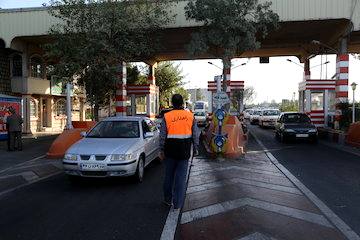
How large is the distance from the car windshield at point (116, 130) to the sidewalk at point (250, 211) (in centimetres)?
178

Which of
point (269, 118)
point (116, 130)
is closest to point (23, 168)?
point (116, 130)

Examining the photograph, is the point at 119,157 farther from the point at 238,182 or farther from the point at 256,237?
the point at 256,237

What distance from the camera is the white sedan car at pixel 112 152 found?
9.69m

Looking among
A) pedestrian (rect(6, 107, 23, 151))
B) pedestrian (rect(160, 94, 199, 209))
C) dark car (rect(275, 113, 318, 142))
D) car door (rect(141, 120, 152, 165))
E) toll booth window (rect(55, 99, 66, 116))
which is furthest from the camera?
toll booth window (rect(55, 99, 66, 116))

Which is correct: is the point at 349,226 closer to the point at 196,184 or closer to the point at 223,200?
the point at 223,200

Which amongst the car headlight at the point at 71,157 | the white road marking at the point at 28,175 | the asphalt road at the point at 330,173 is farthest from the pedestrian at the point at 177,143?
the white road marking at the point at 28,175

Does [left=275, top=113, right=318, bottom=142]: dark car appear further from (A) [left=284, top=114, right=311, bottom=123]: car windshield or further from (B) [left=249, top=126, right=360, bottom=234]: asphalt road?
(B) [left=249, top=126, right=360, bottom=234]: asphalt road

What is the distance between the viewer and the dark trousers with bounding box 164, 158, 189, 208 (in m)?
7.80

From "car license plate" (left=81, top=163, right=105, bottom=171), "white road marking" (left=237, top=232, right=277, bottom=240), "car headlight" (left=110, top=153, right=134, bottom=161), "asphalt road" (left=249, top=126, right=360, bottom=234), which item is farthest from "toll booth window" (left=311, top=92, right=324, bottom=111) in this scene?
"white road marking" (left=237, top=232, right=277, bottom=240)

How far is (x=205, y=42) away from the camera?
23.7m

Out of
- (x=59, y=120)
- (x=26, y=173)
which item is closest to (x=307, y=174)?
(x=26, y=173)

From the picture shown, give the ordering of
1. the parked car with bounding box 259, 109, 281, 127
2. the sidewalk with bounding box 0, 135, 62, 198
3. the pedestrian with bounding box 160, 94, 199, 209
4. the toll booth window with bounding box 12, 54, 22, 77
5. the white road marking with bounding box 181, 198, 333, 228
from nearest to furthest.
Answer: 1. the white road marking with bounding box 181, 198, 333, 228
2. the pedestrian with bounding box 160, 94, 199, 209
3. the sidewalk with bounding box 0, 135, 62, 198
4. the toll booth window with bounding box 12, 54, 22, 77
5. the parked car with bounding box 259, 109, 281, 127

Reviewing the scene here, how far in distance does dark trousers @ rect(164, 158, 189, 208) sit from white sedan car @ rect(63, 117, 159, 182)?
2021mm

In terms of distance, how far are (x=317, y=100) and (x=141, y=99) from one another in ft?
37.6
